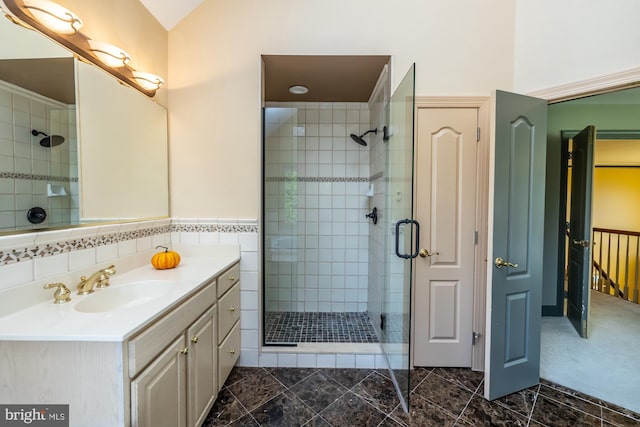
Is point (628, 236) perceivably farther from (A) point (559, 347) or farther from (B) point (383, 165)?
(B) point (383, 165)

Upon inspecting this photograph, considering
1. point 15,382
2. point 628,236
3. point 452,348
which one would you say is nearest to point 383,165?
point 452,348

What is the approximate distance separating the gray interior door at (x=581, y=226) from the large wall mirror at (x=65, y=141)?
3842 mm

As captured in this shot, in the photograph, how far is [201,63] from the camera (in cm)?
203

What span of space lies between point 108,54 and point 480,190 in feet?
8.54

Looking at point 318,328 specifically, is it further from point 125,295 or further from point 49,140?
point 49,140

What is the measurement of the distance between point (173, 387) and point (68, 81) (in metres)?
1.58

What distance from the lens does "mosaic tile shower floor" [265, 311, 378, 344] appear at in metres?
2.29

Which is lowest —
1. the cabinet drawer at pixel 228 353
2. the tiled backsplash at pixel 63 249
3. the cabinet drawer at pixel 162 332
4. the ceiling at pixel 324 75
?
the cabinet drawer at pixel 228 353

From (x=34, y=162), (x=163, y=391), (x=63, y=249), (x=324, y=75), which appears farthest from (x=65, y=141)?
(x=324, y=75)

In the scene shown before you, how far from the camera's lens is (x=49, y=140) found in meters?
1.17

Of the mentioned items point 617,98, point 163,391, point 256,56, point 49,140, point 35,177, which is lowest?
point 163,391

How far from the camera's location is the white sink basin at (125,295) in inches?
48.6

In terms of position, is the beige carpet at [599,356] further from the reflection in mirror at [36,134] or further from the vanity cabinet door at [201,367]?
the reflection in mirror at [36,134]

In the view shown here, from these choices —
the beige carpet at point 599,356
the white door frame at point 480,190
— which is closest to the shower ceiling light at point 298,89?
the white door frame at point 480,190
